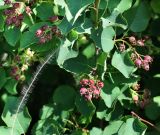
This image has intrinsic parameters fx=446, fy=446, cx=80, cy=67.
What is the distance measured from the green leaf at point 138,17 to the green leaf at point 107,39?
0.66ft

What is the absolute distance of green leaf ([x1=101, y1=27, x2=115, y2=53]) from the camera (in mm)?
1466

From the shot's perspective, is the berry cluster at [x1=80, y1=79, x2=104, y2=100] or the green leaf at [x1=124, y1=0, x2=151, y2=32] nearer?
the berry cluster at [x1=80, y1=79, x2=104, y2=100]

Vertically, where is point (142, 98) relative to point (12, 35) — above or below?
below

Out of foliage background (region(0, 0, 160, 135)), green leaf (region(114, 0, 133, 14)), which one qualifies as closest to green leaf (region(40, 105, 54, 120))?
foliage background (region(0, 0, 160, 135))

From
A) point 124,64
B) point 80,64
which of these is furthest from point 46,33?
point 124,64

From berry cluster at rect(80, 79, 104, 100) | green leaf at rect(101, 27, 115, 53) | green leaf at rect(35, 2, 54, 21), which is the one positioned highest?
green leaf at rect(35, 2, 54, 21)

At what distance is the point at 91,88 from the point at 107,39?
7.5 inches

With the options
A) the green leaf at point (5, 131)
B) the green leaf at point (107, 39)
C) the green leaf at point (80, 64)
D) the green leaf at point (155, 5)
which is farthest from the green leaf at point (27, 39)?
the green leaf at point (155, 5)

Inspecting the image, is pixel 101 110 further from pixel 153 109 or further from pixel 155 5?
pixel 155 5

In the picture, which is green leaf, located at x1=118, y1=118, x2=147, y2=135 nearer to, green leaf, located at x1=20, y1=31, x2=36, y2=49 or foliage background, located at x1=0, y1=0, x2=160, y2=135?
foliage background, located at x1=0, y1=0, x2=160, y2=135

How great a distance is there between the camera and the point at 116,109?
5.80ft

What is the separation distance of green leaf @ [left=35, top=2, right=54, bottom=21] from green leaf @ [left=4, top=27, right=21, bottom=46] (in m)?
0.10

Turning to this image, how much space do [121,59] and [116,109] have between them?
0.29m

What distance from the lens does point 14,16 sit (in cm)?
160
